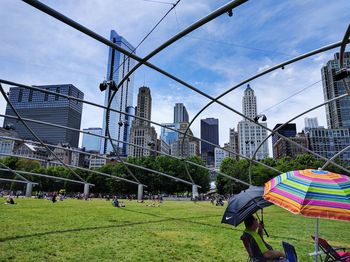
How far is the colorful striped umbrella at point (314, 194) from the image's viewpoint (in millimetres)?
4609

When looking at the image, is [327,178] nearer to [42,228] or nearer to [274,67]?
[274,67]

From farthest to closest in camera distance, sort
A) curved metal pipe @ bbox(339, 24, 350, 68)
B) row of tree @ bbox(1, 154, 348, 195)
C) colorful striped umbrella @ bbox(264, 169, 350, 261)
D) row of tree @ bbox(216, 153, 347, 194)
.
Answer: row of tree @ bbox(1, 154, 348, 195) → row of tree @ bbox(216, 153, 347, 194) → curved metal pipe @ bbox(339, 24, 350, 68) → colorful striped umbrella @ bbox(264, 169, 350, 261)

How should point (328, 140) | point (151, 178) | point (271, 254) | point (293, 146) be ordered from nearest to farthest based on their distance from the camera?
point (271, 254), point (151, 178), point (328, 140), point (293, 146)

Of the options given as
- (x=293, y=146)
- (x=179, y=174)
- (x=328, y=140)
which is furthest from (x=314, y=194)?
(x=293, y=146)

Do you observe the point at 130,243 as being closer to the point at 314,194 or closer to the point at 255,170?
the point at 314,194

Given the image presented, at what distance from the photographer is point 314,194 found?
15.9ft

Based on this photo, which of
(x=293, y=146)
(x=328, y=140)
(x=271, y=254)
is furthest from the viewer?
(x=293, y=146)

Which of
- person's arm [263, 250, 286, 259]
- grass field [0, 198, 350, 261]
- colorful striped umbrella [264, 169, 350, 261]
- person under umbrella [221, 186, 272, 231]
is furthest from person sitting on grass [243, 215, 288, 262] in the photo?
grass field [0, 198, 350, 261]

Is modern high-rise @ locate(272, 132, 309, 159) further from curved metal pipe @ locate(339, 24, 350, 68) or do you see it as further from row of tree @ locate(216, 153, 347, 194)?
curved metal pipe @ locate(339, 24, 350, 68)

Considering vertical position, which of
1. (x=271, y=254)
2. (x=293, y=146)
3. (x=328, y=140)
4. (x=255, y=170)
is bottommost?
(x=271, y=254)

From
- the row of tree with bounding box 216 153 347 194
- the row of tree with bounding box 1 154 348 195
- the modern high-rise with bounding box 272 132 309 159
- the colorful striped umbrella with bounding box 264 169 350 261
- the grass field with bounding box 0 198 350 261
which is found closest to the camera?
the colorful striped umbrella with bounding box 264 169 350 261

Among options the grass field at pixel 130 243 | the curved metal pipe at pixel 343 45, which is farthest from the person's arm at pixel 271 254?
the curved metal pipe at pixel 343 45

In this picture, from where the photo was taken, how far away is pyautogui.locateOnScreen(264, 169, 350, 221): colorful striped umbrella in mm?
4609

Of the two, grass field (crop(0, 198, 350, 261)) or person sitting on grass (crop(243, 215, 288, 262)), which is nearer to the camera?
person sitting on grass (crop(243, 215, 288, 262))
